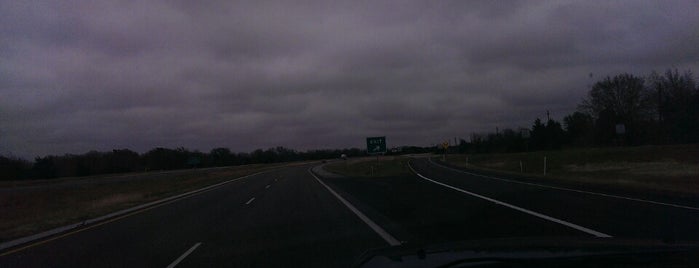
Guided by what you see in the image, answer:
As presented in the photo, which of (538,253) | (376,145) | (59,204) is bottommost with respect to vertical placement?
(59,204)

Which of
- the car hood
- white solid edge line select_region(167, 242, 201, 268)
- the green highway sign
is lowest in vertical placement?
white solid edge line select_region(167, 242, 201, 268)

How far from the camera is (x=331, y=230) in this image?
1259cm

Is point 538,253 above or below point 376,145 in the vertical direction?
below

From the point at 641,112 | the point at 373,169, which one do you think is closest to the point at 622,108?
the point at 641,112

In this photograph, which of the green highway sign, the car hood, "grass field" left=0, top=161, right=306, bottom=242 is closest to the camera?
the car hood

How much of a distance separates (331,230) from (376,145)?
43639 mm

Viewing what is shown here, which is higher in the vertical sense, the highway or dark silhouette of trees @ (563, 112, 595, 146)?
dark silhouette of trees @ (563, 112, 595, 146)

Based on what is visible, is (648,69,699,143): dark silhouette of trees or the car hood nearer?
the car hood

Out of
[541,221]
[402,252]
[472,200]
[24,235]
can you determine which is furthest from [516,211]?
[24,235]

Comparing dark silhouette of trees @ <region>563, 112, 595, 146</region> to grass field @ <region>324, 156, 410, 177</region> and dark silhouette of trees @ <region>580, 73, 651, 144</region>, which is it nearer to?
dark silhouette of trees @ <region>580, 73, 651, 144</region>

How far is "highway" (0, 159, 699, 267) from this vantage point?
31.7 ft

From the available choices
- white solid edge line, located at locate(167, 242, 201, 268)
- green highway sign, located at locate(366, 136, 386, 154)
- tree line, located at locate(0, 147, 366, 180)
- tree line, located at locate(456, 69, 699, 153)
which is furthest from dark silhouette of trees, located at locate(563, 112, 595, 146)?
white solid edge line, located at locate(167, 242, 201, 268)

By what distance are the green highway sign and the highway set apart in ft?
121

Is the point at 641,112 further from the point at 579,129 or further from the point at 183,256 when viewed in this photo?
the point at 183,256
